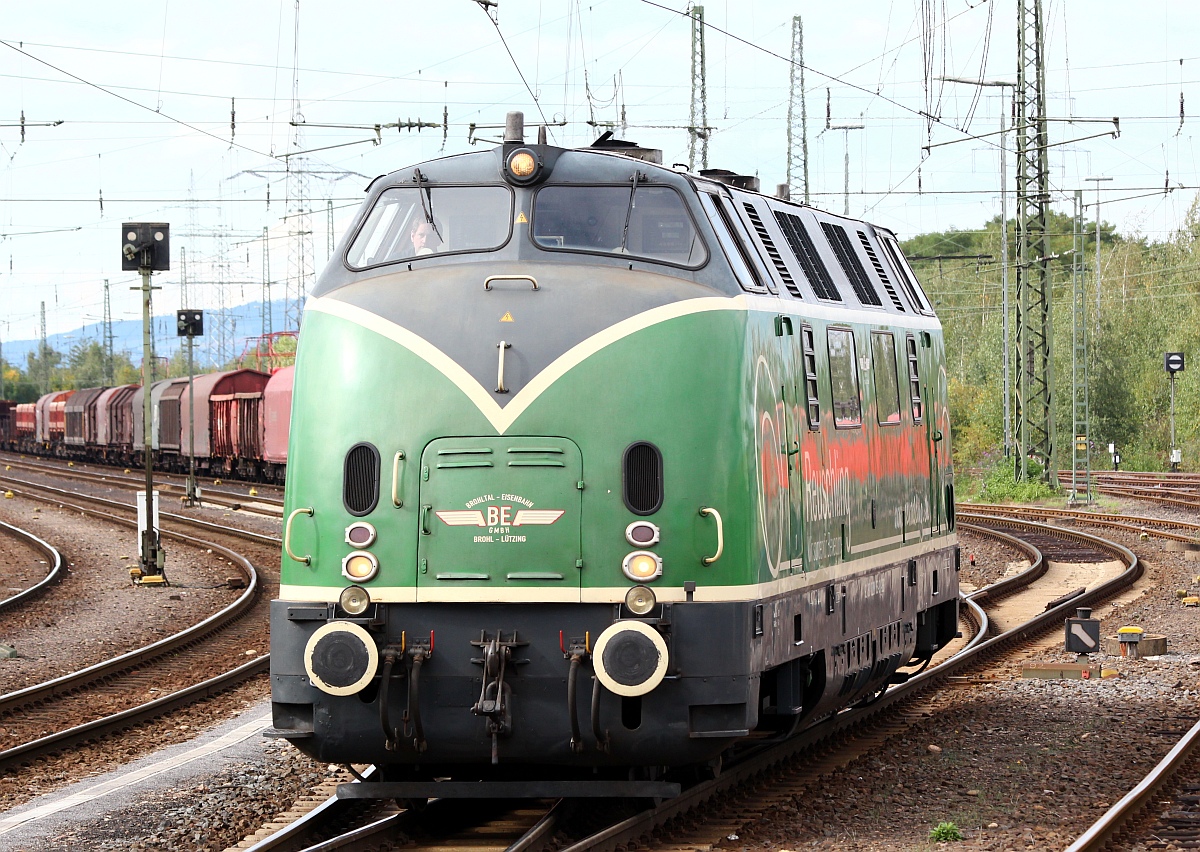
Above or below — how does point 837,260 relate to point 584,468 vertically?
above

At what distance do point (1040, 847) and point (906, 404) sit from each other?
449cm

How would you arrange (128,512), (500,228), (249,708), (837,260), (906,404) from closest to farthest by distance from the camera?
1. (500,228)
2. (837,260)
3. (906,404)
4. (249,708)
5. (128,512)

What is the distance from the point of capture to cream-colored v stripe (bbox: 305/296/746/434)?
8844 mm

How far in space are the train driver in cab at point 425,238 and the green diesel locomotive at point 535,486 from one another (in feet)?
0.05

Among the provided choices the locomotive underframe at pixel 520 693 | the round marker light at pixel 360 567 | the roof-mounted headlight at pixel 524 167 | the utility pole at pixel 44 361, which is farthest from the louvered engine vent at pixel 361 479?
the utility pole at pixel 44 361

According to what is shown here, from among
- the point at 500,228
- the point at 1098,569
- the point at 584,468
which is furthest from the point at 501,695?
the point at 1098,569

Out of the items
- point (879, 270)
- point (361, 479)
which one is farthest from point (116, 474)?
point (361, 479)

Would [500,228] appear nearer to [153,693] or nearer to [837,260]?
[837,260]

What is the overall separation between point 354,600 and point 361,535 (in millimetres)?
340

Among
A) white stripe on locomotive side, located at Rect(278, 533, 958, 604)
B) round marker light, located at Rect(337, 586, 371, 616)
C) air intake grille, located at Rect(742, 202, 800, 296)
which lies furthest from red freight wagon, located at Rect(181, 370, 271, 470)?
round marker light, located at Rect(337, 586, 371, 616)

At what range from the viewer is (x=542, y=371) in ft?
29.1

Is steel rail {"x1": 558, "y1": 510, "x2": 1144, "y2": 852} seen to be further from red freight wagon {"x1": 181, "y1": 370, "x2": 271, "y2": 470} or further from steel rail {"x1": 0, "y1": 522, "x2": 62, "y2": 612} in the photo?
red freight wagon {"x1": 181, "y1": 370, "x2": 271, "y2": 470}

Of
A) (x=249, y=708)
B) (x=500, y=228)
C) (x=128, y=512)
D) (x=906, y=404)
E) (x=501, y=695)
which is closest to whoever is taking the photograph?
(x=501, y=695)

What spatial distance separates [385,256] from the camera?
952cm
